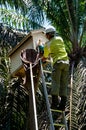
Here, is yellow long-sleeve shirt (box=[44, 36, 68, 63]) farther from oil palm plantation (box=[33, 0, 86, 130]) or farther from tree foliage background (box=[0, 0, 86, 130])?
oil palm plantation (box=[33, 0, 86, 130])

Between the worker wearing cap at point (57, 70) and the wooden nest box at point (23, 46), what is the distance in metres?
0.89

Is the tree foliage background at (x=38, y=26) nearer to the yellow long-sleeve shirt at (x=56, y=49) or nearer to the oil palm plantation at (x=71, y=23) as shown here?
the oil palm plantation at (x=71, y=23)

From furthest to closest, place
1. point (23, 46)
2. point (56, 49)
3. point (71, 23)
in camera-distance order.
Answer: point (71, 23), point (23, 46), point (56, 49)

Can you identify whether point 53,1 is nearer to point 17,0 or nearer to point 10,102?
point 17,0

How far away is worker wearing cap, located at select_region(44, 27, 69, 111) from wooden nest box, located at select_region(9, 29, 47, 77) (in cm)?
89

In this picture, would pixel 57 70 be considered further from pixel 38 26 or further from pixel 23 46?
pixel 38 26

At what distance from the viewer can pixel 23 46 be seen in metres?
9.98

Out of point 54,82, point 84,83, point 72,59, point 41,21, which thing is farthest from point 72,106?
point 41,21

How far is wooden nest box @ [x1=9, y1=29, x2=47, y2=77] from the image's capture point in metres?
9.69

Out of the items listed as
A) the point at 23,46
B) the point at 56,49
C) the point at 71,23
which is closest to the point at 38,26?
the point at 71,23

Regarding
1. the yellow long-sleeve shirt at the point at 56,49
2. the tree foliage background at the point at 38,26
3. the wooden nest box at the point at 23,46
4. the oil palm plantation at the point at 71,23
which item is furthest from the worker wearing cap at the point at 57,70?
the oil palm plantation at the point at 71,23

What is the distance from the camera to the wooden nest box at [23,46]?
969 cm

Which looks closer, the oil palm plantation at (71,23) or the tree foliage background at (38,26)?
the tree foliage background at (38,26)

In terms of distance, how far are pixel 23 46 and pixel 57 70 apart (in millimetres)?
1629
